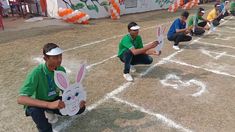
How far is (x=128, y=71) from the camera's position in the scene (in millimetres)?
6062

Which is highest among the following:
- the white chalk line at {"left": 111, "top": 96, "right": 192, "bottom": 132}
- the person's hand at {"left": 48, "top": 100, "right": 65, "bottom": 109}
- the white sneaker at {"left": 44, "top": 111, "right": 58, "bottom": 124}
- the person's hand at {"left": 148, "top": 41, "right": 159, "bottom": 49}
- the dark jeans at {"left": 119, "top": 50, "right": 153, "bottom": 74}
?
the person's hand at {"left": 148, "top": 41, "right": 159, "bottom": 49}

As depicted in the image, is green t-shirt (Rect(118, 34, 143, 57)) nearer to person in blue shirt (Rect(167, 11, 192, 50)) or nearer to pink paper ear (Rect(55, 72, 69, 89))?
pink paper ear (Rect(55, 72, 69, 89))

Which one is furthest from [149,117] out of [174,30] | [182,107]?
Result: [174,30]

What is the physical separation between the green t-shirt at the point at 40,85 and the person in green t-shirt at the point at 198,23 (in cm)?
738

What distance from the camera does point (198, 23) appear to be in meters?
10.8

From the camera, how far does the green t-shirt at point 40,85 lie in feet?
11.0

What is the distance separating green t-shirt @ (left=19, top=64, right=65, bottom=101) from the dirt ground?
2.41 ft

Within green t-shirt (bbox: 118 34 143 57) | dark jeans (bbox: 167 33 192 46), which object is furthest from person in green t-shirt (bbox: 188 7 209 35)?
green t-shirt (bbox: 118 34 143 57)

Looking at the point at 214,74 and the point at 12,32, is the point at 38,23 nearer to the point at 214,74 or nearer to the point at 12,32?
the point at 12,32

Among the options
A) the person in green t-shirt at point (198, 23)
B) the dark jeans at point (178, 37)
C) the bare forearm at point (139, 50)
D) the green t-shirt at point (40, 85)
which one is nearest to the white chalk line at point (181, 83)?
the bare forearm at point (139, 50)

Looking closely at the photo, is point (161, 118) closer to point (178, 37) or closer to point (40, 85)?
point (40, 85)

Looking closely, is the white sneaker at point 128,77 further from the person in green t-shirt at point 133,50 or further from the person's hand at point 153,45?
the person's hand at point 153,45

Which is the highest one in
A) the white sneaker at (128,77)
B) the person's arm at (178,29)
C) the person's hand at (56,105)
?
the person's hand at (56,105)

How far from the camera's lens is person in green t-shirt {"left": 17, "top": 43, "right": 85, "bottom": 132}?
3.26m
